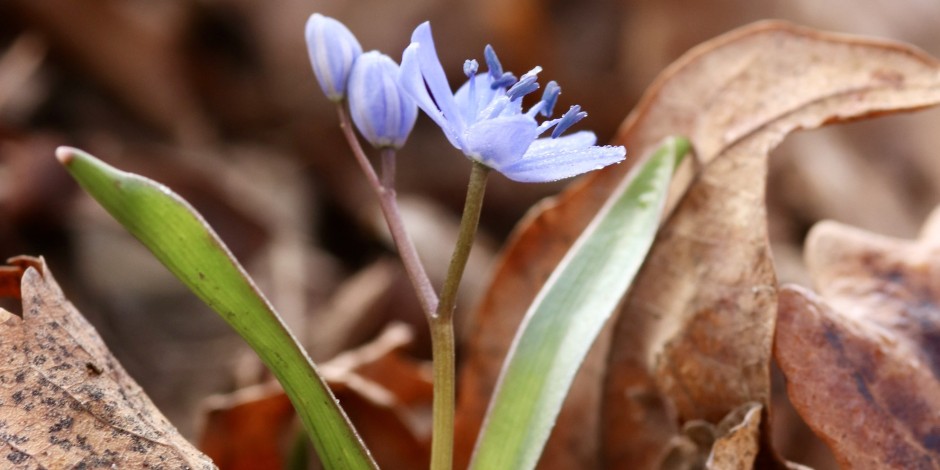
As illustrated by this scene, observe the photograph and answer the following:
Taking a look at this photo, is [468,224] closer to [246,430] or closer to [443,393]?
[443,393]

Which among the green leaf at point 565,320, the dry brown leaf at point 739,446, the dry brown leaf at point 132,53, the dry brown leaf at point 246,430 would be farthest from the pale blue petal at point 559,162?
the dry brown leaf at point 132,53

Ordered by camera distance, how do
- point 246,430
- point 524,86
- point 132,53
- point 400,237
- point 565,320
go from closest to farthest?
point 524,86
point 400,237
point 565,320
point 246,430
point 132,53

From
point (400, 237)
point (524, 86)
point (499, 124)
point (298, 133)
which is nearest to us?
point (499, 124)

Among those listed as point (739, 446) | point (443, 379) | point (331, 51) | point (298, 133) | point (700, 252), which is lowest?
point (298, 133)

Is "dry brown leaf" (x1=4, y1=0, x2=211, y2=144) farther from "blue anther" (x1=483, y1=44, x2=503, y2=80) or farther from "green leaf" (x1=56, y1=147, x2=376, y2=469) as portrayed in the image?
"blue anther" (x1=483, y1=44, x2=503, y2=80)

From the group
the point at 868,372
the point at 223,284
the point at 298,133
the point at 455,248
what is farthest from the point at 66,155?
the point at 298,133

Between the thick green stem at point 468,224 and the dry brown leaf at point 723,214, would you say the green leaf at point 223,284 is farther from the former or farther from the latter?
the dry brown leaf at point 723,214
